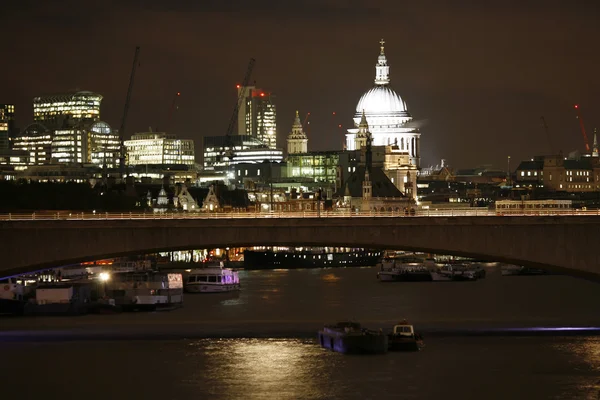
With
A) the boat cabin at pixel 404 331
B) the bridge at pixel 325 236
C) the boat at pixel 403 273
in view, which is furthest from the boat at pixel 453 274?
the boat cabin at pixel 404 331

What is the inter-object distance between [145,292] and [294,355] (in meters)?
33.7

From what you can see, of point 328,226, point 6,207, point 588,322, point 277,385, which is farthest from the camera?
point 6,207

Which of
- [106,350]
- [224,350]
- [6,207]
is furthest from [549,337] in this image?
[6,207]

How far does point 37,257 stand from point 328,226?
53.7 ft

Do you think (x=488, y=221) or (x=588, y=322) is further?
(x=588, y=322)

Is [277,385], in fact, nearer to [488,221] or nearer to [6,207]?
[488,221]

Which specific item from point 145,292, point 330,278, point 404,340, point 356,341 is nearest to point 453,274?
point 330,278

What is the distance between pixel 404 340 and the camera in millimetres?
80875

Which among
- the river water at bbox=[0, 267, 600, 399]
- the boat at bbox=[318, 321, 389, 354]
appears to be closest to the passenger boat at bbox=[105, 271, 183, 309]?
the river water at bbox=[0, 267, 600, 399]

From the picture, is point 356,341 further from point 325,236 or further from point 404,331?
point 325,236

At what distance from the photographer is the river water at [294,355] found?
227 feet

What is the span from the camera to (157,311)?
360 feet

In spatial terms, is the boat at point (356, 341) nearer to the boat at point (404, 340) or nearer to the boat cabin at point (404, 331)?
the boat at point (404, 340)

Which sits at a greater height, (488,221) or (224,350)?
(488,221)
